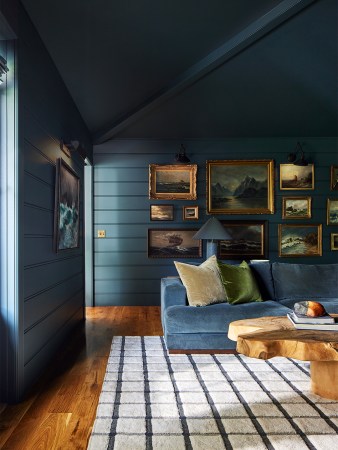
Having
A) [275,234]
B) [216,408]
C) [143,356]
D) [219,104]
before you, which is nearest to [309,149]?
[275,234]

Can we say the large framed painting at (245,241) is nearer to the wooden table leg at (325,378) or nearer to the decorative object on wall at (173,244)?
the decorative object on wall at (173,244)

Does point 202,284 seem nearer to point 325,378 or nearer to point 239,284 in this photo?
point 239,284

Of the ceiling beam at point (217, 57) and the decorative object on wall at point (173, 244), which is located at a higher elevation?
the ceiling beam at point (217, 57)

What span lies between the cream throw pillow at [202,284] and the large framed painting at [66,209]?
3.72ft

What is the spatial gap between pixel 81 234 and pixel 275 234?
9.44 feet

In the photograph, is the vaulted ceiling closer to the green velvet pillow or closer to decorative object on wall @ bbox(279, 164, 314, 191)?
decorative object on wall @ bbox(279, 164, 314, 191)

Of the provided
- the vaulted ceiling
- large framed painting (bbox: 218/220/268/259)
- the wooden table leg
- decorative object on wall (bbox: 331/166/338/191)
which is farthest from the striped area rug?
decorative object on wall (bbox: 331/166/338/191)

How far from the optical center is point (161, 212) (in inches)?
233

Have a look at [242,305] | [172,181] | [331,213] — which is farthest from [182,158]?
[242,305]

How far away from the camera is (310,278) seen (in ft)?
13.6

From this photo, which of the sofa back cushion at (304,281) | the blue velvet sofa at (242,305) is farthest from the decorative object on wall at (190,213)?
the sofa back cushion at (304,281)

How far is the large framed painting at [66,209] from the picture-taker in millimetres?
3463

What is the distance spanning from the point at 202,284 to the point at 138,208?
2474 mm

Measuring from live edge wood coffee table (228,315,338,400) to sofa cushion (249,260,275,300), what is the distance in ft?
5.18
